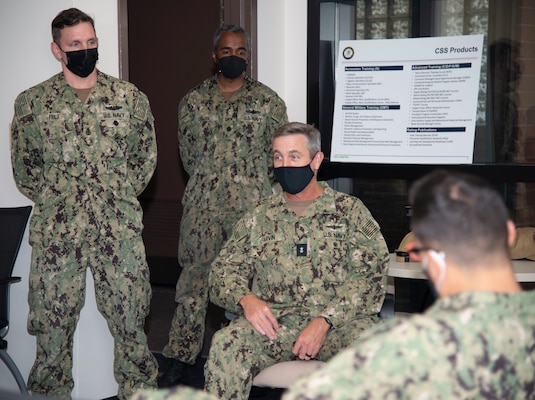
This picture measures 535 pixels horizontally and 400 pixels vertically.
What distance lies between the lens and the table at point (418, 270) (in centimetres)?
367

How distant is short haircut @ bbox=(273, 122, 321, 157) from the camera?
3.44 m

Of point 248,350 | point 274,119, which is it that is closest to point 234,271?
point 248,350

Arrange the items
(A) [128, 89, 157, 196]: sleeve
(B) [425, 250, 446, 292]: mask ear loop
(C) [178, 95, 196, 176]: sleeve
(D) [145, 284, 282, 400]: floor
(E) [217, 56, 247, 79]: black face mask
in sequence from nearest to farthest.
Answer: (B) [425, 250, 446, 292]: mask ear loop → (A) [128, 89, 157, 196]: sleeve → (D) [145, 284, 282, 400]: floor → (E) [217, 56, 247, 79]: black face mask → (C) [178, 95, 196, 176]: sleeve

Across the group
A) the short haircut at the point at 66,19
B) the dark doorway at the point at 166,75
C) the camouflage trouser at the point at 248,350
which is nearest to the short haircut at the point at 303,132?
the camouflage trouser at the point at 248,350

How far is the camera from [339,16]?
16.8 ft

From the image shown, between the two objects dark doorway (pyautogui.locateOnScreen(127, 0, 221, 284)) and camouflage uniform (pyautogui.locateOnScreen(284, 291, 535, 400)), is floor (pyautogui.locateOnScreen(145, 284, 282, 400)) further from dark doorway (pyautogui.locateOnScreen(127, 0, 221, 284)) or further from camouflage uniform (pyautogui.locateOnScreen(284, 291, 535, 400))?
camouflage uniform (pyautogui.locateOnScreen(284, 291, 535, 400))

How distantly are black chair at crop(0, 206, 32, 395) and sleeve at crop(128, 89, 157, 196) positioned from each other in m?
0.51

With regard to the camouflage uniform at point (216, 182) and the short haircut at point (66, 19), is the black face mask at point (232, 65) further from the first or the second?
the short haircut at point (66, 19)

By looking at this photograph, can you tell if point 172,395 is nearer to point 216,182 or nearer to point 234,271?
point 234,271

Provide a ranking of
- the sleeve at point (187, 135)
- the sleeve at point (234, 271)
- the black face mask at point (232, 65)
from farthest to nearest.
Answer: the sleeve at point (187, 135)
the black face mask at point (232, 65)
the sleeve at point (234, 271)

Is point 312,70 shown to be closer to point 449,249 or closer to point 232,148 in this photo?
point 232,148

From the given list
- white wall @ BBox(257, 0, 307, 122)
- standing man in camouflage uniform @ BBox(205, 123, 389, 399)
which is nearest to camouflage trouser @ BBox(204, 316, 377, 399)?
standing man in camouflage uniform @ BBox(205, 123, 389, 399)

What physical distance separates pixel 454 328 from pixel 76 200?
2.51 meters

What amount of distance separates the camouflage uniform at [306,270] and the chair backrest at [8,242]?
39.4 inches
